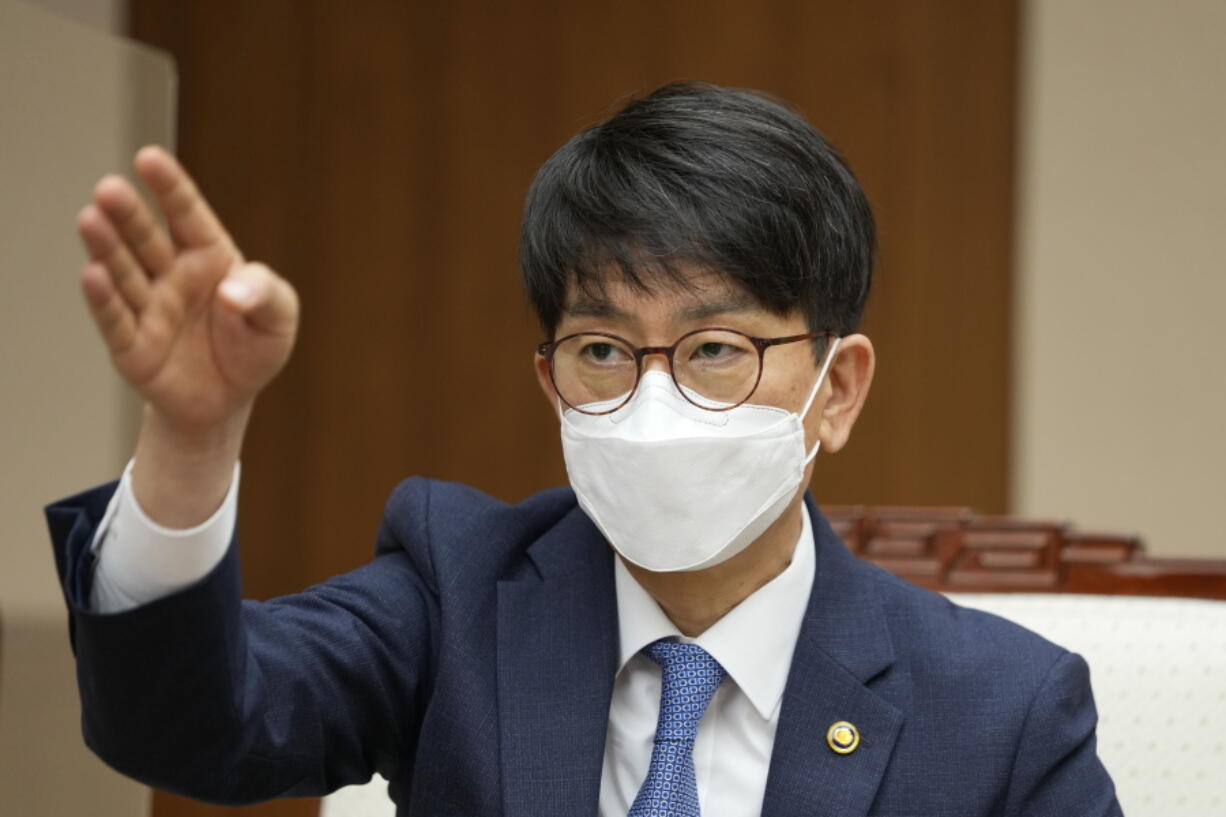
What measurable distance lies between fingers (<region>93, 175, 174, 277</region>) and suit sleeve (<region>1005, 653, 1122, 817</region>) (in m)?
1.03

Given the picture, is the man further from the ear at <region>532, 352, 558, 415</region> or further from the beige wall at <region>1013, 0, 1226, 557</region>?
the beige wall at <region>1013, 0, 1226, 557</region>

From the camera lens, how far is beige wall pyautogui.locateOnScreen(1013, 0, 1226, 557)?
3.97 meters

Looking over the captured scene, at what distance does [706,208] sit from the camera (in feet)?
5.16

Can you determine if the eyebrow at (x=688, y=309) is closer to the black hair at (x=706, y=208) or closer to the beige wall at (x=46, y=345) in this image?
the black hair at (x=706, y=208)

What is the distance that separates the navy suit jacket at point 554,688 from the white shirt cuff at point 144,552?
0.18 metres

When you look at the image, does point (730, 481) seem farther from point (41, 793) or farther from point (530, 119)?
point (530, 119)

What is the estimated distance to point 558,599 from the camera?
167cm

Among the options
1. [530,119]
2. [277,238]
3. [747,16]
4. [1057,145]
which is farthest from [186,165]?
[1057,145]

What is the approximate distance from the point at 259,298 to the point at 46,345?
980mm

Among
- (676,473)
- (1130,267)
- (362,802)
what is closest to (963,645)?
(676,473)

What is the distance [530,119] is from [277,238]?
2.75ft

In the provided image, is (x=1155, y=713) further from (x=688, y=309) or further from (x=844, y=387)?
(x=688, y=309)

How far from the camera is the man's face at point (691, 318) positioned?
154 cm

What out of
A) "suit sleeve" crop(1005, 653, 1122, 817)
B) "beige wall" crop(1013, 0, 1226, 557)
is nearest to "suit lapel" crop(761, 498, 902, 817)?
"suit sleeve" crop(1005, 653, 1122, 817)
